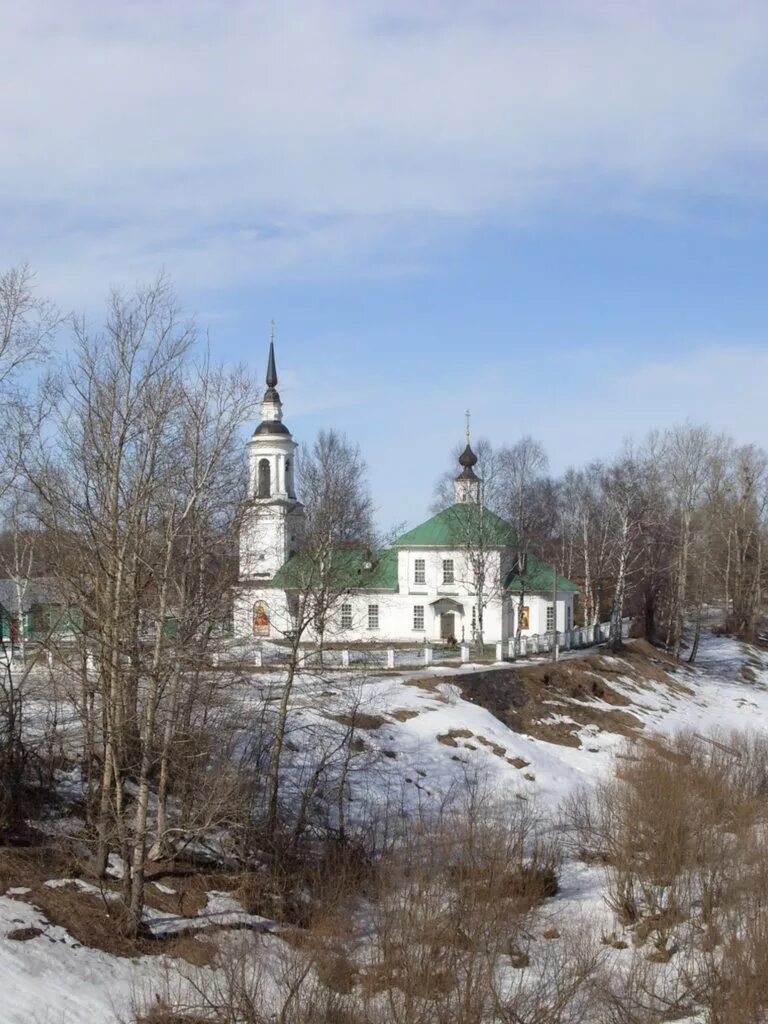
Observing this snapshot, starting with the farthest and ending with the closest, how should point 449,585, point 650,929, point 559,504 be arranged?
point 559,504 → point 449,585 → point 650,929

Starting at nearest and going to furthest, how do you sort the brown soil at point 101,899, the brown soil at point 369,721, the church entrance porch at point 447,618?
the brown soil at point 101,899
the brown soil at point 369,721
the church entrance porch at point 447,618

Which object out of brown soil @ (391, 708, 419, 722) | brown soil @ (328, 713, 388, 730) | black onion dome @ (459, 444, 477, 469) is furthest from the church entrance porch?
brown soil @ (328, 713, 388, 730)

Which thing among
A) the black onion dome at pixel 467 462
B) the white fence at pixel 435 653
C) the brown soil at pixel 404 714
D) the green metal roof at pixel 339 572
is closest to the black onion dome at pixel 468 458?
the black onion dome at pixel 467 462

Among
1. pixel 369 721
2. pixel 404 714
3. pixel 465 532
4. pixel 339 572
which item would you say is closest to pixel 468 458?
pixel 465 532

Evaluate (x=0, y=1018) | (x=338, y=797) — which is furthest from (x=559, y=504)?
(x=0, y=1018)

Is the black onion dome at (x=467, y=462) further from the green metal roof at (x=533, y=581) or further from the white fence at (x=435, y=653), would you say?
the white fence at (x=435, y=653)

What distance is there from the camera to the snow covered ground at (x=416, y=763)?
1261 cm

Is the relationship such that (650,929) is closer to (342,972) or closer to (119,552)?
(342,972)

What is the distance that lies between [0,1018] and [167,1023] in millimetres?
2318

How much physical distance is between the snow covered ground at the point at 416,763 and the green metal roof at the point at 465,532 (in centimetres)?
892

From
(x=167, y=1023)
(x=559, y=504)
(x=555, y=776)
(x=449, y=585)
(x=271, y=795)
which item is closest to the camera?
(x=167, y=1023)

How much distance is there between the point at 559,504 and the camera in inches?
2970

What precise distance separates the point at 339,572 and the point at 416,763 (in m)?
6.50

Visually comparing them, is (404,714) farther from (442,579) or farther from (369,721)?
(442,579)
